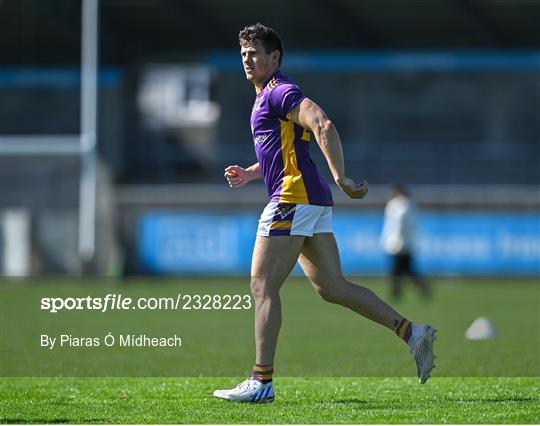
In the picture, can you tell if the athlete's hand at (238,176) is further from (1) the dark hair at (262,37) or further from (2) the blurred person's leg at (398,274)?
(2) the blurred person's leg at (398,274)

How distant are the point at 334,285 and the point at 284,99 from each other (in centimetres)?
129

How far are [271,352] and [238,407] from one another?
44 centimetres

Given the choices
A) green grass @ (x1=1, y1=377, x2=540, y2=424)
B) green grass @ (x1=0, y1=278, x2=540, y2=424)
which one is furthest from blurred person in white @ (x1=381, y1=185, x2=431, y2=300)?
green grass @ (x1=1, y1=377, x2=540, y2=424)

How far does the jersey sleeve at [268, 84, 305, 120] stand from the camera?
7.69m

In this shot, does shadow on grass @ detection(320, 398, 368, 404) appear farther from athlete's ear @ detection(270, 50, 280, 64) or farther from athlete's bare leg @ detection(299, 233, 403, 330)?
athlete's ear @ detection(270, 50, 280, 64)

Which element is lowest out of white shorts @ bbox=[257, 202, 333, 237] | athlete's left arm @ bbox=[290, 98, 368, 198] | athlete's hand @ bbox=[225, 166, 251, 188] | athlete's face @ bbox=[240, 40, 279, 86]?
white shorts @ bbox=[257, 202, 333, 237]

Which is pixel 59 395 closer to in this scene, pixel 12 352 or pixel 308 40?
pixel 12 352

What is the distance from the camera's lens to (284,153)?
789cm

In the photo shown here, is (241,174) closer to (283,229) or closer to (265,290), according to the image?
(283,229)

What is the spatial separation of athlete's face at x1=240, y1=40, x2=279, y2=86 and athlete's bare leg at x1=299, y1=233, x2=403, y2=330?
1150 millimetres

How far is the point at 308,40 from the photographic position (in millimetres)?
34438

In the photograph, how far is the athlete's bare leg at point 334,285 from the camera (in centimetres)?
792

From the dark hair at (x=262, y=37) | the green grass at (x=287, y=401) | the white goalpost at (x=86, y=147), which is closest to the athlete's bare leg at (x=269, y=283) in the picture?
the green grass at (x=287, y=401)

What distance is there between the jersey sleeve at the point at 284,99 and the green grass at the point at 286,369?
6.28 feet
